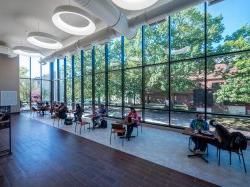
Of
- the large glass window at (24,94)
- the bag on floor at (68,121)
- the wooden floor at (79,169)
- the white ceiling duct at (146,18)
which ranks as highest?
the white ceiling duct at (146,18)

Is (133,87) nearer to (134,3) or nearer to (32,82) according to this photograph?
(134,3)

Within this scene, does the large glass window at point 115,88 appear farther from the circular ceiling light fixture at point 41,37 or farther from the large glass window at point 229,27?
the large glass window at point 229,27

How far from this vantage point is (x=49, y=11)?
659 cm

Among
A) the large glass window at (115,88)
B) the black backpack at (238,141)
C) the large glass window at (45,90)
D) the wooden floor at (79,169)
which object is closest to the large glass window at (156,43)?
the large glass window at (115,88)

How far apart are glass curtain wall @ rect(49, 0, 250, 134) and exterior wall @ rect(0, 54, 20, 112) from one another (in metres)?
7.33

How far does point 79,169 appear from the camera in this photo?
12.0 feet

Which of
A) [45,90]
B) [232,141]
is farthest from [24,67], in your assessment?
[232,141]

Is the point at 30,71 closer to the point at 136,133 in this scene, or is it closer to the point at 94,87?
the point at 94,87

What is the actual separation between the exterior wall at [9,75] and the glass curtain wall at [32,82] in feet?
1.54

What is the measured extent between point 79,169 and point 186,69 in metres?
5.23

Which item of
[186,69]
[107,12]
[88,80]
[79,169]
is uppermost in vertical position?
[107,12]

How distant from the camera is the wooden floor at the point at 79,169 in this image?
10.3ft

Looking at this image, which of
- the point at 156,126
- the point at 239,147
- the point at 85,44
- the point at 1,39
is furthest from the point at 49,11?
the point at 239,147

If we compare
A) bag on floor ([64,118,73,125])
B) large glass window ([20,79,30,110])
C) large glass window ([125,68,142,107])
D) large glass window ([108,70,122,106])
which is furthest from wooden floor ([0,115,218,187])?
large glass window ([20,79,30,110])
